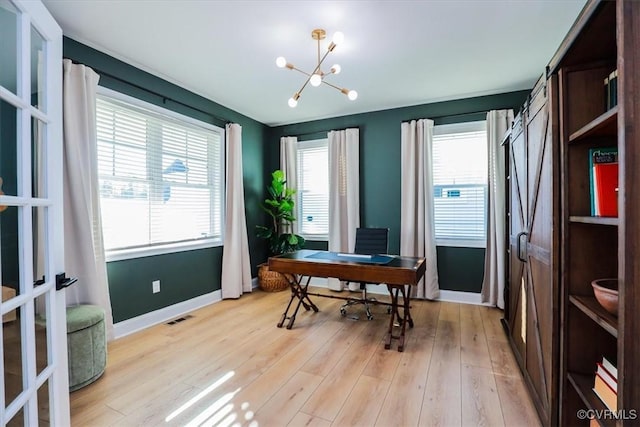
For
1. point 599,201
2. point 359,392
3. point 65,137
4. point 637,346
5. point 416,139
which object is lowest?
point 359,392

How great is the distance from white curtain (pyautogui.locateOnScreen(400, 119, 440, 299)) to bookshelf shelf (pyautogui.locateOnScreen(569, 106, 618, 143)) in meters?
2.49

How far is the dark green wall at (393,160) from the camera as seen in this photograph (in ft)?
12.0

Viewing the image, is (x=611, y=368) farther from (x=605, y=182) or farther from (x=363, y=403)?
(x=363, y=403)

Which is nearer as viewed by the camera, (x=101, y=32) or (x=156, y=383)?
(x=156, y=383)

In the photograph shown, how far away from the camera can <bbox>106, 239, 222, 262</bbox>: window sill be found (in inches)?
108

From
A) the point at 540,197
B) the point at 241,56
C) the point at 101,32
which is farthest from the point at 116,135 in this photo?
the point at 540,197

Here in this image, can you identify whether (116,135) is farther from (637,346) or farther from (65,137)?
(637,346)

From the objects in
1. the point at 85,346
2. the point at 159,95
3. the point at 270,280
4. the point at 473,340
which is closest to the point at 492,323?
the point at 473,340

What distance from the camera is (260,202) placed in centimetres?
472

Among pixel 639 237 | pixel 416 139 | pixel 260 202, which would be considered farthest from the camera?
pixel 260 202

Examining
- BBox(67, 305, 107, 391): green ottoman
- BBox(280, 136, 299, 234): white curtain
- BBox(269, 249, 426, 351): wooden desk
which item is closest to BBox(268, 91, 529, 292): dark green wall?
BBox(280, 136, 299, 234): white curtain

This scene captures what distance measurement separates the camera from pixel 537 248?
1689 mm

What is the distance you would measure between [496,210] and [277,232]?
308 centimetres

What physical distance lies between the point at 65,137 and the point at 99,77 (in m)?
0.67
